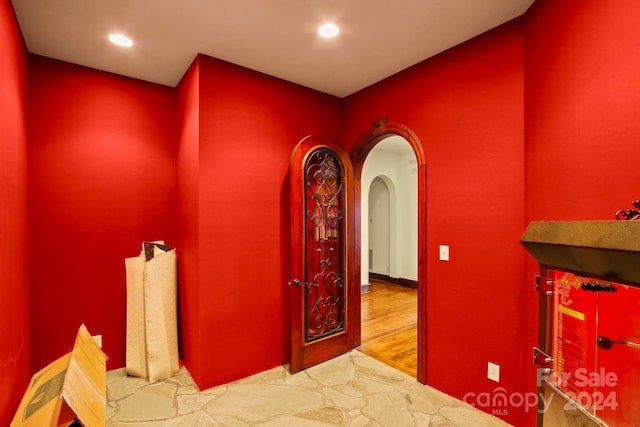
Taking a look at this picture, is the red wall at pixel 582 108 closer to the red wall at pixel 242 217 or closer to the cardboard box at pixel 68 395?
the red wall at pixel 242 217

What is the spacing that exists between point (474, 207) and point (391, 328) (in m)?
2.19

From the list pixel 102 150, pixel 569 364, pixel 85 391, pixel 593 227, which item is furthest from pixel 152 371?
pixel 593 227

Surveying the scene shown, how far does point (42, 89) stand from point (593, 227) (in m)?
3.58

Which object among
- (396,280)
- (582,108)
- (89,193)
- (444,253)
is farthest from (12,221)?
(396,280)

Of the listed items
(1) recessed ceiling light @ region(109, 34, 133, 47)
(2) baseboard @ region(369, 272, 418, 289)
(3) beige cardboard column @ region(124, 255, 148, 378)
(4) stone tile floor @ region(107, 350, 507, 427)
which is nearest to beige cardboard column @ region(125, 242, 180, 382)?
(3) beige cardboard column @ region(124, 255, 148, 378)

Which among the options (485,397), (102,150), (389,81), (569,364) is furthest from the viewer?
(389,81)

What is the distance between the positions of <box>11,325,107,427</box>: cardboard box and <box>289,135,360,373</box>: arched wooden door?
154 centimetres

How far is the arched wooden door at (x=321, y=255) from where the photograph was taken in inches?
108

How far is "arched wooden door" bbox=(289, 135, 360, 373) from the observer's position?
2744 millimetres

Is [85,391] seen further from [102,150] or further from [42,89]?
[42,89]

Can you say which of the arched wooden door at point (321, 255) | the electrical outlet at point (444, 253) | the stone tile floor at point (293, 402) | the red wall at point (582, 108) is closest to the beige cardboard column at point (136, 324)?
the stone tile floor at point (293, 402)

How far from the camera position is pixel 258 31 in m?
2.16

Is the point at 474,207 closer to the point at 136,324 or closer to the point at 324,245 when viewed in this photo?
the point at 324,245

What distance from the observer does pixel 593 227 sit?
922 mm
